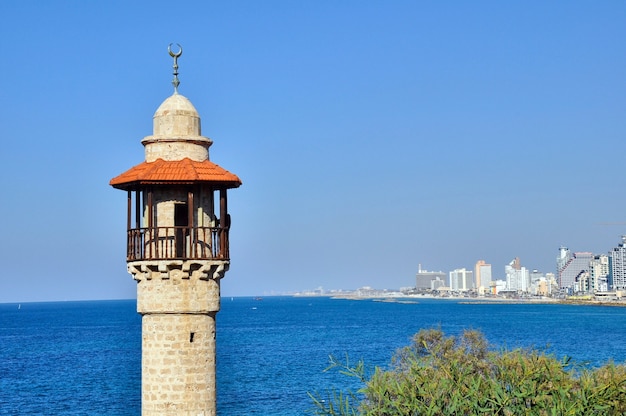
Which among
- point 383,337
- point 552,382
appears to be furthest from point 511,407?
point 383,337

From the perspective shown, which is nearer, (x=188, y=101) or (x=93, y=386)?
(x=188, y=101)

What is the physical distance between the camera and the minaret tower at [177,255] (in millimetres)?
22484

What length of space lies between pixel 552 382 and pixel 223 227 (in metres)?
10.3

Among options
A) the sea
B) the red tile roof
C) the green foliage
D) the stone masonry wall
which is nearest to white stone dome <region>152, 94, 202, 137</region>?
the red tile roof

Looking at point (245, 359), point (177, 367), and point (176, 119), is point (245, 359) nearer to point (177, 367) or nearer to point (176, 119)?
point (176, 119)

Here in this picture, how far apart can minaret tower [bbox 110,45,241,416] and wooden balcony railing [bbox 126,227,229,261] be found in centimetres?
3

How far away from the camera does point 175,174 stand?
76.5 ft

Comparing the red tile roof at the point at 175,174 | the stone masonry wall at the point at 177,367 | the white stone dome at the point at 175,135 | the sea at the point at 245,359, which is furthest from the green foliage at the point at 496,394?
the white stone dome at the point at 175,135

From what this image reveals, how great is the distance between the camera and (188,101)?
2438cm

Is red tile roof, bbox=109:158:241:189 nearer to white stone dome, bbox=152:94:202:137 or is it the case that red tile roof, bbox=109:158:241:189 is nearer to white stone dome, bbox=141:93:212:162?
white stone dome, bbox=141:93:212:162

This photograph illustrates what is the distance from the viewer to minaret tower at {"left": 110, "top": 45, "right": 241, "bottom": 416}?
22484 mm

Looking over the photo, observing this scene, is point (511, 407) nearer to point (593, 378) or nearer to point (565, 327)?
point (593, 378)

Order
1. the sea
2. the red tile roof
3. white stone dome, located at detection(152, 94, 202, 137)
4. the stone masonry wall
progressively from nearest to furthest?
the stone masonry wall, the red tile roof, white stone dome, located at detection(152, 94, 202, 137), the sea

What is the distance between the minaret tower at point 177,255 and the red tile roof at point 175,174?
3cm
